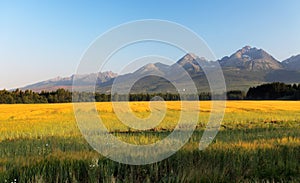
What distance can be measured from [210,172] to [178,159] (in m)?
1.35

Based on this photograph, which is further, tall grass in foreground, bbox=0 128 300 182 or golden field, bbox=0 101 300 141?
golden field, bbox=0 101 300 141

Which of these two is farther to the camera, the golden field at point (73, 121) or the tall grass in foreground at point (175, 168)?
the golden field at point (73, 121)

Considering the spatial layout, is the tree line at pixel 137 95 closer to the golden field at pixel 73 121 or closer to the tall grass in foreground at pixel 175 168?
the golden field at pixel 73 121

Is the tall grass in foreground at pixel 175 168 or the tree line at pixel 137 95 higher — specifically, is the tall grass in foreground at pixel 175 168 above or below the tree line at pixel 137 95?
below

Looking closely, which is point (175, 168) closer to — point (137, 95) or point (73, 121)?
point (73, 121)

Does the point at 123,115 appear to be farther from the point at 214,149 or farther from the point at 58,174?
the point at 58,174

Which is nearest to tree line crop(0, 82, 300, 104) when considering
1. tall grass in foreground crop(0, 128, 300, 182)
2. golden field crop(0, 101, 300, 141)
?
golden field crop(0, 101, 300, 141)

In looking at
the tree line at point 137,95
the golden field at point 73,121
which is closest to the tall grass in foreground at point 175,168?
the golden field at point 73,121

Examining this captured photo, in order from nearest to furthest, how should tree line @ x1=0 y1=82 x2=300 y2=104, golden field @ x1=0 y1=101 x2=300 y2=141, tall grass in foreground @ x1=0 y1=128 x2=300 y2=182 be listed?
tall grass in foreground @ x1=0 y1=128 x2=300 y2=182 < golden field @ x1=0 y1=101 x2=300 y2=141 < tree line @ x1=0 y1=82 x2=300 y2=104

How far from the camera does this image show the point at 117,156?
8.00m

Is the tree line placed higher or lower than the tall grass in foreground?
higher

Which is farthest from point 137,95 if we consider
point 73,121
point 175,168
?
point 175,168

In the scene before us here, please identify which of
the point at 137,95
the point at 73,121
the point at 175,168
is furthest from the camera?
the point at 137,95

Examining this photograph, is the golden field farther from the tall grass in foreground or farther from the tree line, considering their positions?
the tree line
